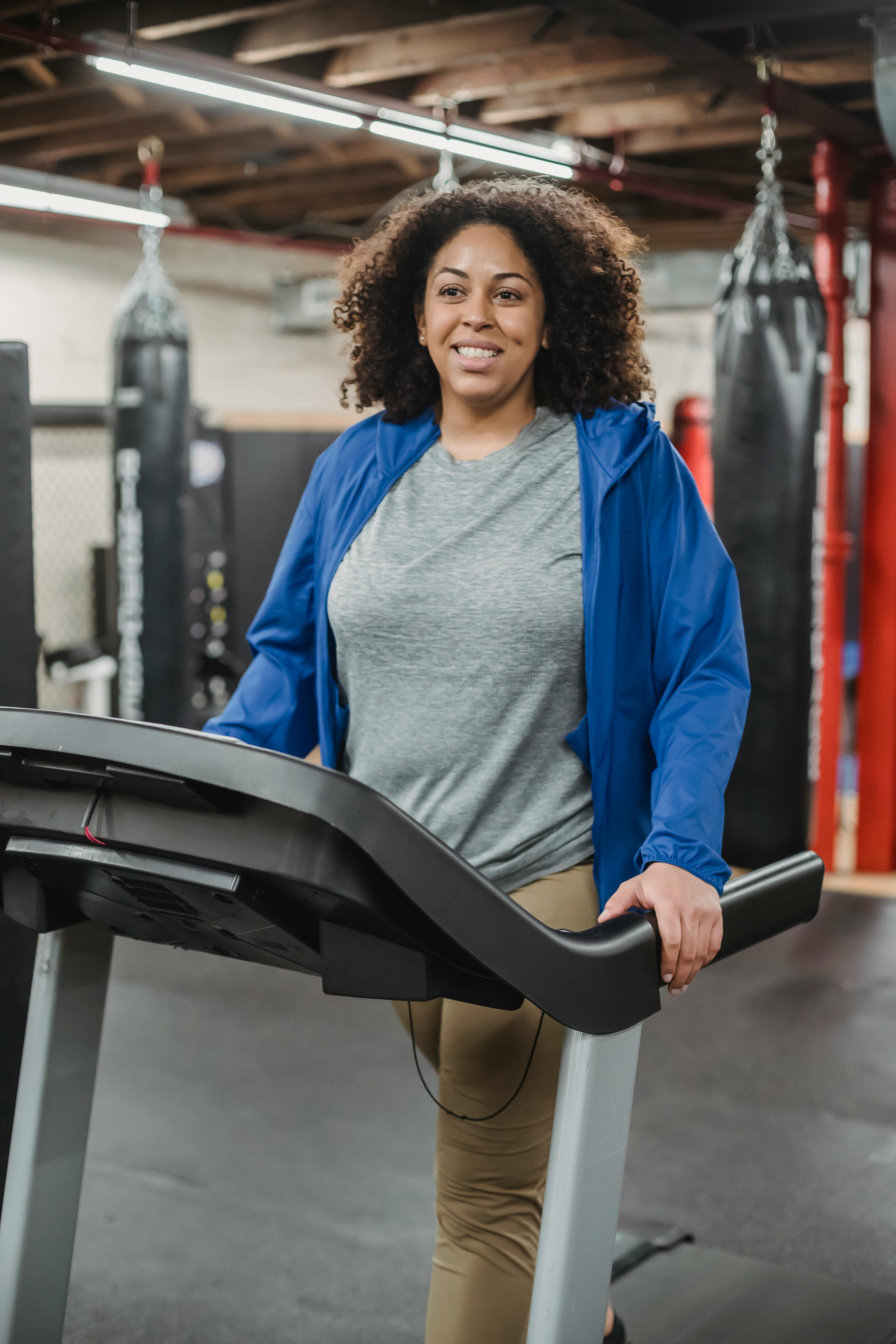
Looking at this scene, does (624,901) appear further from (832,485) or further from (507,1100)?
(832,485)

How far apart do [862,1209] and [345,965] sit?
5.85 feet

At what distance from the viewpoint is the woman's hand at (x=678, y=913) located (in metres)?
1.05

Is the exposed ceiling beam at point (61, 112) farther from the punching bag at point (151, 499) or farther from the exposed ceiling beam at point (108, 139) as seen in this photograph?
the punching bag at point (151, 499)

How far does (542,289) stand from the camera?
144cm

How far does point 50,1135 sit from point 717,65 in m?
3.52

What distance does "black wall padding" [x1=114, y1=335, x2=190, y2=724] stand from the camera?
5363 mm

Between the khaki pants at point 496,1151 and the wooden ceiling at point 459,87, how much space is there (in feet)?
6.58

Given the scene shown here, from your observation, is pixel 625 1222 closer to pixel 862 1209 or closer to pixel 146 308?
pixel 862 1209

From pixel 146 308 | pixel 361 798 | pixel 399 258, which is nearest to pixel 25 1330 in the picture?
pixel 361 798

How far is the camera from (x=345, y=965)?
3.18 ft

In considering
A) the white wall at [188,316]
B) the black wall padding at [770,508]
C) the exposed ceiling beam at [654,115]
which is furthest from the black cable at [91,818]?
the white wall at [188,316]

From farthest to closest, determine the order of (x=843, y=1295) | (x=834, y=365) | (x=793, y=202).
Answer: (x=793, y=202), (x=834, y=365), (x=843, y=1295)

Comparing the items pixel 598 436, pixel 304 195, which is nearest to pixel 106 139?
pixel 304 195

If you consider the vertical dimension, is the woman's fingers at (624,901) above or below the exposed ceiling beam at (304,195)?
below
